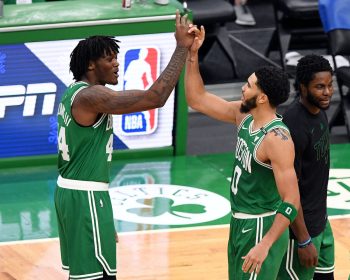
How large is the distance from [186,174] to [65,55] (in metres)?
1.49

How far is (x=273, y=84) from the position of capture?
545cm

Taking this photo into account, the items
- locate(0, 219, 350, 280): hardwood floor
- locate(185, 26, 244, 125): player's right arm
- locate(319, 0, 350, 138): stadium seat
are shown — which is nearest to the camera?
locate(185, 26, 244, 125): player's right arm

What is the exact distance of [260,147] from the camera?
5402 mm

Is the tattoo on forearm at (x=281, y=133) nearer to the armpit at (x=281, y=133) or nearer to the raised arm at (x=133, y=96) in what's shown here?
the armpit at (x=281, y=133)

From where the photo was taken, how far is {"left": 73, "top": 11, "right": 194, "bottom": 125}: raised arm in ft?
18.3

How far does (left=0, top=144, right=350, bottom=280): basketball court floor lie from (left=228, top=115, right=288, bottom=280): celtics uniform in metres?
1.72

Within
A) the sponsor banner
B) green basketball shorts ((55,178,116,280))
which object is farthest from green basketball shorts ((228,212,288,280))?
the sponsor banner

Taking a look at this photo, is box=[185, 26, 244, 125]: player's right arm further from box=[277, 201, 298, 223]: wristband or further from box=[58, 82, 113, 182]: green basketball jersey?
box=[277, 201, 298, 223]: wristband

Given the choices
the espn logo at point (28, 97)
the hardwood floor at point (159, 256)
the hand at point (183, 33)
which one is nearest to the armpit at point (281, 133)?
the hand at point (183, 33)

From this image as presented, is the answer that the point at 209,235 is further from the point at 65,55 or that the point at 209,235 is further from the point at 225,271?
the point at 65,55

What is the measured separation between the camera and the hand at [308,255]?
221 inches

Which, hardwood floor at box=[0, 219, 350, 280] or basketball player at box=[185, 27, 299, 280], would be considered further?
hardwood floor at box=[0, 219, 350, 280]

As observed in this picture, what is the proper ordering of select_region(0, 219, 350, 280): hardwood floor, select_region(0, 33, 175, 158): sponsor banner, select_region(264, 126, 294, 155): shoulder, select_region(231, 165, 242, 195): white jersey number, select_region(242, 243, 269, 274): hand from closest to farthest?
select_region(242, 243, 269, 274): hand → select_region(264, 126, 294, 155): shoulder → select_region(231, 165, 242, 195): white jersey number → select_region(0, 219, 350, 280): hardwood floor → select_region(0, 33, 175, 158): sponsor banner

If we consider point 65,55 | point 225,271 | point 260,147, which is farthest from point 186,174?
point 260,147
